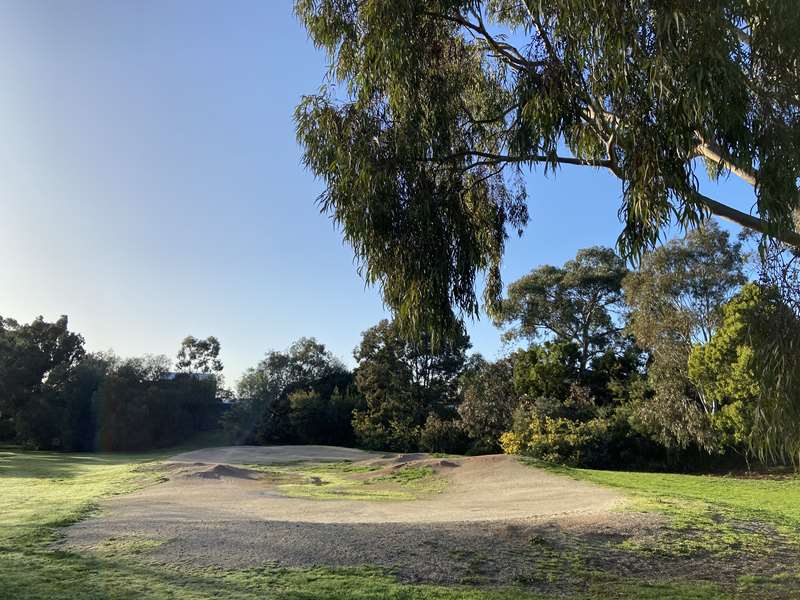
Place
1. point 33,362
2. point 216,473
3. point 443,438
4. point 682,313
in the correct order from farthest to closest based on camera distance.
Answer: point 33,362 → point 443,438 → point 682,313 → point 216,473

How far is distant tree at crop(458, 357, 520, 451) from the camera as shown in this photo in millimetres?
28391

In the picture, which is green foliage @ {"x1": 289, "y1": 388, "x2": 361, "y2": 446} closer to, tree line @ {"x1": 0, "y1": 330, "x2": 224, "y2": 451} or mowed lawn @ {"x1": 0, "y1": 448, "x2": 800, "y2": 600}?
tree line @ {"x1": 0, "y1": 330, "x2": 224, "y2": 451}

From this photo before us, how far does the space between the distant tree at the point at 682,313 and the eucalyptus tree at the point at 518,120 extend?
16379 millimetres

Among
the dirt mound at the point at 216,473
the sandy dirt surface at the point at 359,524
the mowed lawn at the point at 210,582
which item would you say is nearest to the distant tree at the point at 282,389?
the dirt mound at the point at 216,473

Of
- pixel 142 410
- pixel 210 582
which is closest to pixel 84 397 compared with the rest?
pixel 142 410

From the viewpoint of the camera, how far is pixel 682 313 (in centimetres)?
2308

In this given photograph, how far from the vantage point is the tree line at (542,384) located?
1966cm

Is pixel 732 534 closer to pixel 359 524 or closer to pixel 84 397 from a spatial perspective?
pixel 359 524

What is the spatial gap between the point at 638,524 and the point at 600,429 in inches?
644

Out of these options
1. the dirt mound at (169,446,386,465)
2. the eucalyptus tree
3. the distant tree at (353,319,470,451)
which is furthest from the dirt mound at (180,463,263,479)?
the distant tree at (353,319,470,451)

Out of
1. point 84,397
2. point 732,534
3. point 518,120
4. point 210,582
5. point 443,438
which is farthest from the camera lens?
point 84,397

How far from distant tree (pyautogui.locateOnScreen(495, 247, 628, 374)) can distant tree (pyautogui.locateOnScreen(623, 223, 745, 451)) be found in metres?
9.43

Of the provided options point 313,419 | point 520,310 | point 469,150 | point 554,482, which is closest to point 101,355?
point 313,419

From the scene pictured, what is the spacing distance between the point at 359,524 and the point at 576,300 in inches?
1096
